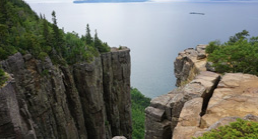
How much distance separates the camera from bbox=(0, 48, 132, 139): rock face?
23.5 meters

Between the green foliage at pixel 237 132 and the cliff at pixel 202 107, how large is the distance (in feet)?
2.85

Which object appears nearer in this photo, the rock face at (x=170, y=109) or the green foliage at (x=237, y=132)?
the green foliage at (x=237, y=132)

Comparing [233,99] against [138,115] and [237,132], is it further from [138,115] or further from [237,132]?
[138,115]

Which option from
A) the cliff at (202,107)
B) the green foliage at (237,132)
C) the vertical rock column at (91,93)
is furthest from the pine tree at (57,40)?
the green foliage at (237,132)

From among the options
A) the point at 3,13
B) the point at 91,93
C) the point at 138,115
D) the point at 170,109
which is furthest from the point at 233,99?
the point at 138,115

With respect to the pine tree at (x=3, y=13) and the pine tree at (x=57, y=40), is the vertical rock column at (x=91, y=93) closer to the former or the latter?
the pine tree at (x=57, y=40)

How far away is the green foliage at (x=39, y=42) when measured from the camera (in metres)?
28.8

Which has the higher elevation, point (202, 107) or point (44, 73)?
point (202, 107)

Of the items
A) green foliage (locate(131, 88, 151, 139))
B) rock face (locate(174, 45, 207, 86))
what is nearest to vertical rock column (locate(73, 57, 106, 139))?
rock face (locate(174, 45, 207, 86))

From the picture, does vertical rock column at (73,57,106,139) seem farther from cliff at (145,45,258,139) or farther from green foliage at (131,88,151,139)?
cliff at (145,45,258,139)

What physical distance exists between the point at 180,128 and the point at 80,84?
31.5m

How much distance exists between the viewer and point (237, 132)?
28.2 ft

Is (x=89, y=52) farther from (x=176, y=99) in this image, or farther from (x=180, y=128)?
(x=180, y=128)

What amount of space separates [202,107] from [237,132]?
6263mm
